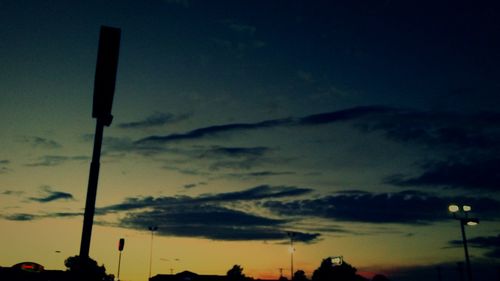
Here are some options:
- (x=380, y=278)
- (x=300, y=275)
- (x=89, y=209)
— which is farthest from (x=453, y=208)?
(x=300, y=275)

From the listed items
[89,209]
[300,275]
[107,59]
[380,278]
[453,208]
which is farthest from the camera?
[300,275]

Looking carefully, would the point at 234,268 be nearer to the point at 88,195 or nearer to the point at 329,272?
the point at 329,272

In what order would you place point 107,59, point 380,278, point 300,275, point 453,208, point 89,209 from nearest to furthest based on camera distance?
point 89,209
point 107,59
point 453,208
point 380,278
point 300,275

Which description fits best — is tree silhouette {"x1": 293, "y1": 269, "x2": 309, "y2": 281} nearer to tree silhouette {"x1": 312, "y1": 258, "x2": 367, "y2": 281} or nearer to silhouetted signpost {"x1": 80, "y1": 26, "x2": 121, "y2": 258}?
tree silhouette {"x1": 312, "y1": 258, "x2": 367, "y2": 281}

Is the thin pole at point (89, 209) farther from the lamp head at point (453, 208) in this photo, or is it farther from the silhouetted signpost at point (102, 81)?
the lamp head at point (453, 208)

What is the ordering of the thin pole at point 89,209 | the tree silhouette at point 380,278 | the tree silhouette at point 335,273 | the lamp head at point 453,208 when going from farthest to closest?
the tree silhouette at point 380,278 → the tree silhouette at point 335,273 → the lamp head at point 453,208 → the thin pole at point 89,209

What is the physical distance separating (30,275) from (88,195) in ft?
58.7

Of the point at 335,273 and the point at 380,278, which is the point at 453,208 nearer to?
the point at 335,273

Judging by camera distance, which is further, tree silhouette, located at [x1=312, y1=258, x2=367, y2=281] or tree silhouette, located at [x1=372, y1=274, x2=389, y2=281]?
tree silhouette, located at [x1=372, y1=274, x2=389, y2=281]

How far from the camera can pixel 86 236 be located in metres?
Result: 3.38

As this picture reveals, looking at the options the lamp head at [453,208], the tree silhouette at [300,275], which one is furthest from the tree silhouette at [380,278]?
the lamp head at [453,208]

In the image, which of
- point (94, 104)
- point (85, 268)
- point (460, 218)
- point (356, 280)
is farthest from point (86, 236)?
point (356, 280)

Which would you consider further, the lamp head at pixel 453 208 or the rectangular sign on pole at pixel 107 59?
the lamp head at pixel 453 208

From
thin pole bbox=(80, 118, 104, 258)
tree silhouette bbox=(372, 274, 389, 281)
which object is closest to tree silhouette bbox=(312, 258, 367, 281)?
tree silhouette bbox=(372, 274, 389, 281)
